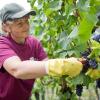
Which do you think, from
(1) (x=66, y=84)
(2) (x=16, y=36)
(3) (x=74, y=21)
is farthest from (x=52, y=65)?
(1) (x=66, y=84)

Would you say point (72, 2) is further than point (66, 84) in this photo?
No

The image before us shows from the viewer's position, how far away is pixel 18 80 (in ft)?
11.4

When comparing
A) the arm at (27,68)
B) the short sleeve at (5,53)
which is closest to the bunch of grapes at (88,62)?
the arm at (27,68)

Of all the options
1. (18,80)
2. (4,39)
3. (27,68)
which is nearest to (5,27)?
(4,39)

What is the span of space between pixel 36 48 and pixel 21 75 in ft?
3.50

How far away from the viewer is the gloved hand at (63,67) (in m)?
2.49

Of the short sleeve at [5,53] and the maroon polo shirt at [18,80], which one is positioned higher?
the short sleeve at [5,53]

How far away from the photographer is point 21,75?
2717 mm

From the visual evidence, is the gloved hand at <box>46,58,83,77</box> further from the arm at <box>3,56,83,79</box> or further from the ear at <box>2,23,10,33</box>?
the ear at <box>2,23,10,33</box>

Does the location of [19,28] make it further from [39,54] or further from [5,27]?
[39,54]

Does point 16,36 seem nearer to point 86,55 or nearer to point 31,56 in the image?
point 31,56

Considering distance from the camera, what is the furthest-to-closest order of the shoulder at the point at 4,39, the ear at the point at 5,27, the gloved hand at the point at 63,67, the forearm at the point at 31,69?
the ear at the point at 5,27 → the shoulder at the point at 4,39 → the forearm at the point at 31,69 → the gloved hand at the point at 63,67

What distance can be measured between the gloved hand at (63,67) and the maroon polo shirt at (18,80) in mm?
702

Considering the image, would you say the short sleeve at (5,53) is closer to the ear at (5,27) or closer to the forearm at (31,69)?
the forearm at (31,69)
